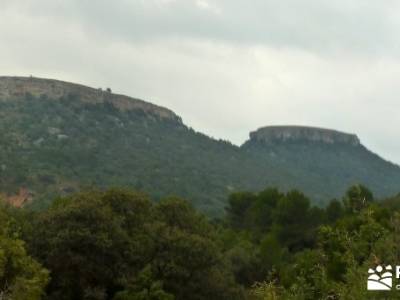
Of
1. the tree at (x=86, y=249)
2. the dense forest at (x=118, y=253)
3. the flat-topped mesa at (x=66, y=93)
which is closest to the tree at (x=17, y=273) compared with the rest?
the dense forest at (x=118, y=253)

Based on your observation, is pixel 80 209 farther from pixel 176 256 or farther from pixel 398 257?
pixel 398 257

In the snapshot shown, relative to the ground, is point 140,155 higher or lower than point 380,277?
higher

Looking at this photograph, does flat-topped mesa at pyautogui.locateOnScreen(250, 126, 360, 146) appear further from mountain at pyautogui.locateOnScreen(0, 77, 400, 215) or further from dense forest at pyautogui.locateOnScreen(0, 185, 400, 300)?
dense forest at pyautogui.locateOnScreen(0, 185, 400, 300)

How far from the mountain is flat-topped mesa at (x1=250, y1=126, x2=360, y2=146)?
223 millimetres

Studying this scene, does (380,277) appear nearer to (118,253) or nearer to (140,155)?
(118,253)

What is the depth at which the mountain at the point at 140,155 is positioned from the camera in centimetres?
9119

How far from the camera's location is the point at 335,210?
56062 mm

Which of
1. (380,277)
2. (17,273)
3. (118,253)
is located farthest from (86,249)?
(380,277)

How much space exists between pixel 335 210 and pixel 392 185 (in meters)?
69.8

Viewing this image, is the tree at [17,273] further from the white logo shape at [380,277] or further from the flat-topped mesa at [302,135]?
the flat-topped mesa at [302,135]

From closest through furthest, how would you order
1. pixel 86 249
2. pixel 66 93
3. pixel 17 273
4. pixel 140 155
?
pixel 17 273 < pixel 86 249 < pixel 140 155 < pixel 66 93

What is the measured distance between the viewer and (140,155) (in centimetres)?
10306

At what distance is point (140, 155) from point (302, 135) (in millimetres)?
52701

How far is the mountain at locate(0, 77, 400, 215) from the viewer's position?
9119 centimetres
